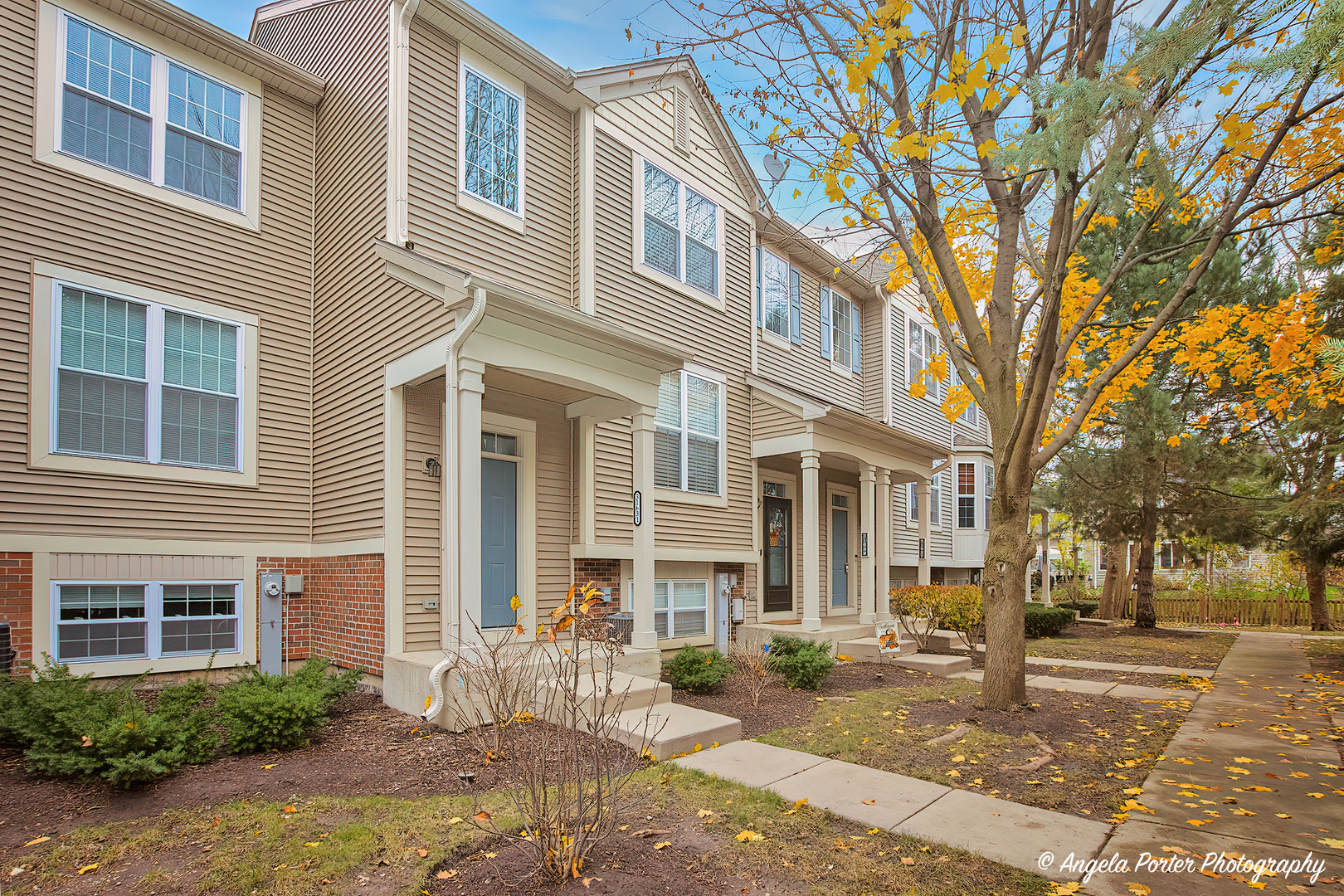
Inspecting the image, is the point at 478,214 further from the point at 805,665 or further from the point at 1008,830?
the point at 1008,830

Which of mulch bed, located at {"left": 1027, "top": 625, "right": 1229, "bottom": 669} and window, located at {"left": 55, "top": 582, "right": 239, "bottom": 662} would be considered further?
mulch bed, located at {"left": 1027, "top": 625, "right": 1229, "bottom": 669}

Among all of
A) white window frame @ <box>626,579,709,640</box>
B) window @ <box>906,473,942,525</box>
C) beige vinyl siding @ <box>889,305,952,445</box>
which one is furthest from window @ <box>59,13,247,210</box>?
window @ <box>906,473,942,525</box>

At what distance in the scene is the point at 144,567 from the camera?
741 cm

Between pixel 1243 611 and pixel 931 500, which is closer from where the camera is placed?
pixel 931 500

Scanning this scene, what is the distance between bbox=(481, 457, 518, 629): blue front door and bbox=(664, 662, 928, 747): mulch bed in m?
1.92

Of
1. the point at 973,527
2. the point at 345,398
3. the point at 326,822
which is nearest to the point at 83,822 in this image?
the point at 326,822

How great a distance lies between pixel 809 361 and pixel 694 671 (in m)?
7.31

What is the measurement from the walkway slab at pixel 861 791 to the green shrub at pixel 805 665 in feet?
10.2

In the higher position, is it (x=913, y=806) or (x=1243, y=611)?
(x=913, y=806)

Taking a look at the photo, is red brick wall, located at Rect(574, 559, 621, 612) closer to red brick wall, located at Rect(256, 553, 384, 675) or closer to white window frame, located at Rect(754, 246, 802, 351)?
red brick wall, located at Rect(256, 553, 384, 675)

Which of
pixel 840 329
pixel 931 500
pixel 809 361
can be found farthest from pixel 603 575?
pixel 931 500

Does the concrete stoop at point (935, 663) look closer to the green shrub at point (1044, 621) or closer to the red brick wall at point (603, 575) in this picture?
the red brick wall at point (603, 575)

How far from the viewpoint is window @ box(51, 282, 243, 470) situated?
709 centimetres

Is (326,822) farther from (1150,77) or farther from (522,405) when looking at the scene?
(1150,77)
